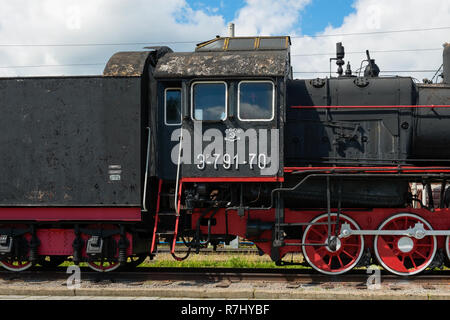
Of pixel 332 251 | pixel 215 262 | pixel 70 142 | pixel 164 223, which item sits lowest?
pixel 215 262

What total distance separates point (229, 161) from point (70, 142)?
2.98m

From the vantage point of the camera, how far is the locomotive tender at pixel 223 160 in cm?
870

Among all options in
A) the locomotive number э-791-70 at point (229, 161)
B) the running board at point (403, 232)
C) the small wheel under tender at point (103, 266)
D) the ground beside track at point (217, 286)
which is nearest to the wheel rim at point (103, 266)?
the small wheel under tender at point (103, 266)

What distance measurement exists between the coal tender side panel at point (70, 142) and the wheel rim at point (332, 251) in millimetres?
3454

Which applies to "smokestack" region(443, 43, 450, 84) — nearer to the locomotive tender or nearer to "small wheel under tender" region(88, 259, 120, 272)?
the locomotive tender

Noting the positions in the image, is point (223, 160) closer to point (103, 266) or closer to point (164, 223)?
point (164, 223)

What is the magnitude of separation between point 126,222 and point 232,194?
6.75 ft

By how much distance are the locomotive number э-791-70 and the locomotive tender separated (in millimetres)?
20

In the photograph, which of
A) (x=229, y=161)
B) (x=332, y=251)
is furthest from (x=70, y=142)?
(x=332, y=251)

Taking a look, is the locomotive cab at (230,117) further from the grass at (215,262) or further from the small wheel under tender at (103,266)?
the grass at (215,262)

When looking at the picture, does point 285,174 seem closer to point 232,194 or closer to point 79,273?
point 232,194

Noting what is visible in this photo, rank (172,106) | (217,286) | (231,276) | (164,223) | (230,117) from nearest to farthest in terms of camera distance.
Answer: (217,286), (230,117), (172,106), (231,276), (164,223)

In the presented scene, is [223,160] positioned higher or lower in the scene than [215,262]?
higher

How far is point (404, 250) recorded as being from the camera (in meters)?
8.84
